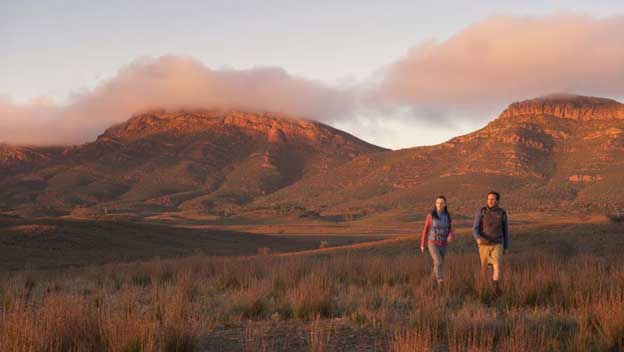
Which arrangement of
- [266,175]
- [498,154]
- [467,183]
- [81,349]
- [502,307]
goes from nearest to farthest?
[81,349] → [502,307] → [467,183] → [498,154] → [266,175]

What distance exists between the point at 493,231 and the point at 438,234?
1.07 m

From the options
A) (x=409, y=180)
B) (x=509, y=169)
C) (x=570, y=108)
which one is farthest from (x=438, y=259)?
(x=570, y=108)

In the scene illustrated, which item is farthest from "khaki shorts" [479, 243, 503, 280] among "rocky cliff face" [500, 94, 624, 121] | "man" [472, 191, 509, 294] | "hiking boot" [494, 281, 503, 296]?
"rocky cliff face" [500, 94, 624, 121]

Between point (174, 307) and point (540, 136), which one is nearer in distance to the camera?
point (174, 307)

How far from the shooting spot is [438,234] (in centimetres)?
1170

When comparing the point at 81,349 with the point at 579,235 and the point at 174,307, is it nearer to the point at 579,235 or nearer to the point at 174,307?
the point at 174,307

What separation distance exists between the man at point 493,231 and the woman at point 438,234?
2.30 ft

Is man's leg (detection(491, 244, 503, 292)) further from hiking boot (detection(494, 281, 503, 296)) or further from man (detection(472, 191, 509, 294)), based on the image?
hiking boot (detection(494, 281, 503, 296))

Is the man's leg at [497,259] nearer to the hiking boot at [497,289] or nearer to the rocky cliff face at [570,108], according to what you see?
the hiking boot at [497,289]

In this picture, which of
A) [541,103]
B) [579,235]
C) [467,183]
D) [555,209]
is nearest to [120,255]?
[579,235]

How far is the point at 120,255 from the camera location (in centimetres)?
3575

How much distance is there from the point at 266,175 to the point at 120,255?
154 metres

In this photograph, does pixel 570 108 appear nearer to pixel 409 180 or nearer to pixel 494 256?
pixel 409 180

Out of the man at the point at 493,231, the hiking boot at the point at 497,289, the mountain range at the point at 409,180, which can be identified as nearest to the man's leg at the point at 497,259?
the man at the point at 493,231
